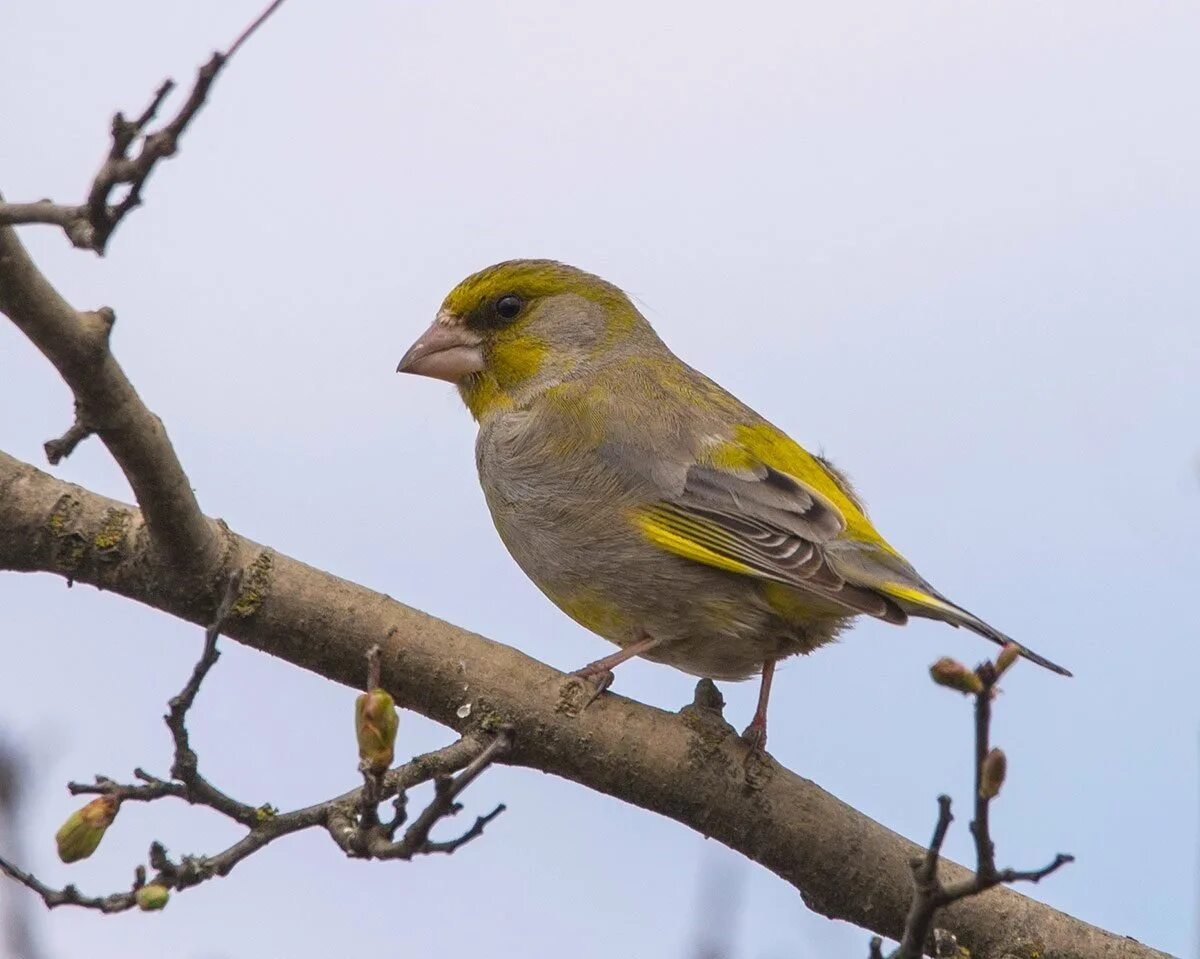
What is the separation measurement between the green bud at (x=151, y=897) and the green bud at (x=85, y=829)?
0.81 ft

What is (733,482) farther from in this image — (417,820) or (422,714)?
(417,820)

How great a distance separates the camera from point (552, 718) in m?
4.84

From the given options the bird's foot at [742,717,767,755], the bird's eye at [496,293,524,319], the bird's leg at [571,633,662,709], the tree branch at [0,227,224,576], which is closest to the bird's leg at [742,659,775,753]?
the bird's foot at [742,717,767,755]

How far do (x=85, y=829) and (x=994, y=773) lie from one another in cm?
228

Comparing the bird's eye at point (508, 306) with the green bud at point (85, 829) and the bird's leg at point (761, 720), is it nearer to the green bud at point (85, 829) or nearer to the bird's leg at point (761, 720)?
the bird's leg at point (761, 720)

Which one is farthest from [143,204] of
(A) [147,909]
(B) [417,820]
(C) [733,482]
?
(C) [733,482]

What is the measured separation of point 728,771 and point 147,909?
1.90 m

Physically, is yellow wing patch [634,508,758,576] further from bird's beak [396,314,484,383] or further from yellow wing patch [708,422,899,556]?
bird's beak [396,314,484,383]

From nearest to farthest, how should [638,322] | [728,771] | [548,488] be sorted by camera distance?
[728,771] → [548,488] → [638,322]

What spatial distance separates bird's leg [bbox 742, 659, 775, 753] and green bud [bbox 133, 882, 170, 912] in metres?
1.99

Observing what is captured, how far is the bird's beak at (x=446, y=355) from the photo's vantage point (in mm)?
6992

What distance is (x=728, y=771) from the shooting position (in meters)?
5.01

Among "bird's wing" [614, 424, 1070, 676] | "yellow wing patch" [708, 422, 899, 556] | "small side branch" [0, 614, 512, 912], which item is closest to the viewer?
"small side branch" [0, 614, 512, 912]

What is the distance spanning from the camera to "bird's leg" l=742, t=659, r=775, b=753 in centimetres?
514
